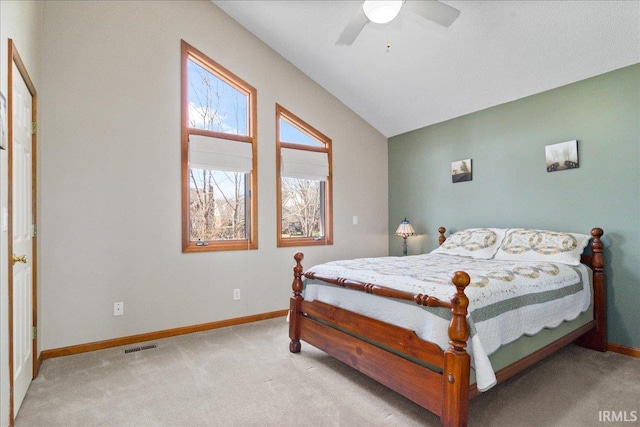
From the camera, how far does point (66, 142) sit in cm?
304

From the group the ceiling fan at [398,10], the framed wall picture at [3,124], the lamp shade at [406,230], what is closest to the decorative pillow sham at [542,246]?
the lamp shade at [406,230]

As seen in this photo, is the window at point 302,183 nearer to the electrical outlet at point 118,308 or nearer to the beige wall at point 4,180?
the electrical outlet at point 118,308

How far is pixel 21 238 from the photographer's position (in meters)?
2.31

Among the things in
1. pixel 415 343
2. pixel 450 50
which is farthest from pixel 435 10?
pixel 415 343

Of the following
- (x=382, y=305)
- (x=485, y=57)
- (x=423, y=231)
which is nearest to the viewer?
(x=382, y=305)

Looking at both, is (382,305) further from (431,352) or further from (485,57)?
(485,57)

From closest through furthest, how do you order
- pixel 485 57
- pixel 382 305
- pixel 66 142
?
1. pixel 382 305
2. pixel 66 142
3. pixel 485 57

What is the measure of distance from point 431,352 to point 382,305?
44cm

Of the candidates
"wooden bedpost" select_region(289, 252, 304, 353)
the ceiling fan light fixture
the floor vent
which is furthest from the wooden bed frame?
the ceiling fan light fixture

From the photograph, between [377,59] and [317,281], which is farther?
[377,59]

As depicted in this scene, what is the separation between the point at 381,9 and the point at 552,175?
2371 millimetres

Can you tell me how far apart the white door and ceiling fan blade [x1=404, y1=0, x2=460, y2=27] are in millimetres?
2556

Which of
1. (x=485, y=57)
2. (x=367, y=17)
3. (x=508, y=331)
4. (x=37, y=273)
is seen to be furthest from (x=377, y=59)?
(x=37, y=273)

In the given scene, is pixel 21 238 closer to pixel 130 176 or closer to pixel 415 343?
pixel 130 176
